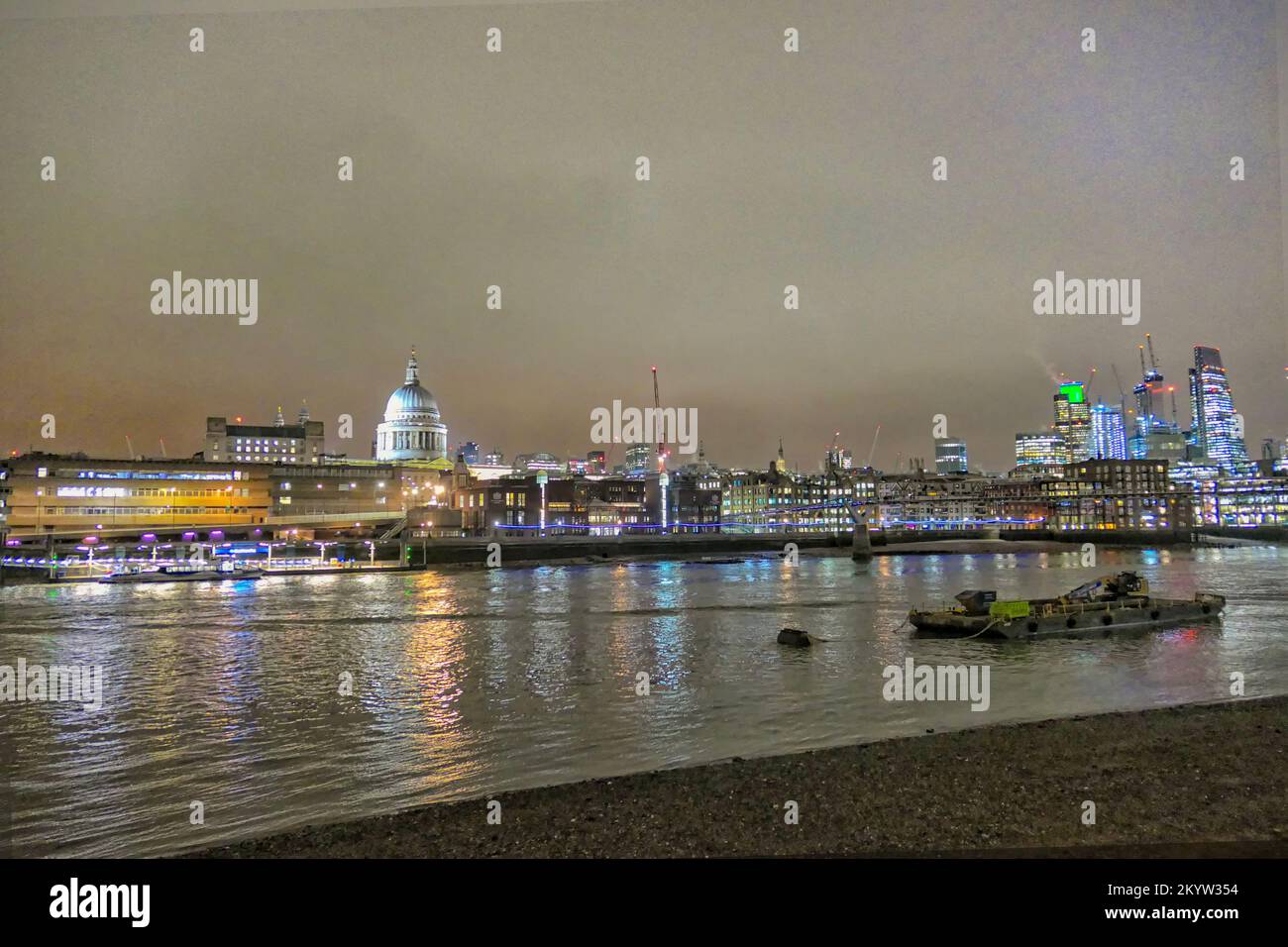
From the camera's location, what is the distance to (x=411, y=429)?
151500 mm

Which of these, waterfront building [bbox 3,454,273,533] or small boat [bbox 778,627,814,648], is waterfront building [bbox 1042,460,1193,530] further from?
small boat [bbox 778,627,814,648]

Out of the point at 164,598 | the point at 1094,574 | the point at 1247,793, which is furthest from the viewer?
the point at 1094,574

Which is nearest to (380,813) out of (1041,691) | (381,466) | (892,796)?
(892,796)

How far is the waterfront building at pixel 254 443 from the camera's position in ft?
473

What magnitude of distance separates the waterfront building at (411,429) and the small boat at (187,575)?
83.6 metres

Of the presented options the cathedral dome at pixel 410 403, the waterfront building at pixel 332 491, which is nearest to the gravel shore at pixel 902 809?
the waterfront building at pixel 332 491

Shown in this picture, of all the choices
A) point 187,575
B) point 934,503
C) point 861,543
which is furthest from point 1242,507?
point 187,575

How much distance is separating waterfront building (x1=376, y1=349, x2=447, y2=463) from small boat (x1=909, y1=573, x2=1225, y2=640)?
132 m

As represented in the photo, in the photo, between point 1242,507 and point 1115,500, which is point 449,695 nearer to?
point 1115,500

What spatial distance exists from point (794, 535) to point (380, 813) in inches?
4353

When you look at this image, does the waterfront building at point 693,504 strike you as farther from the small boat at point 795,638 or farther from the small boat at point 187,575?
the small boat at point 795,638

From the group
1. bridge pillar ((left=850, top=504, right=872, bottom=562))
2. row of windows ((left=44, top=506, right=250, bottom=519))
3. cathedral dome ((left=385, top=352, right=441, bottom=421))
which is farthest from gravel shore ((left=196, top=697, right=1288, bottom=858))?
cathedral dome ((left=385, top=352, right=441, bottom=421))
